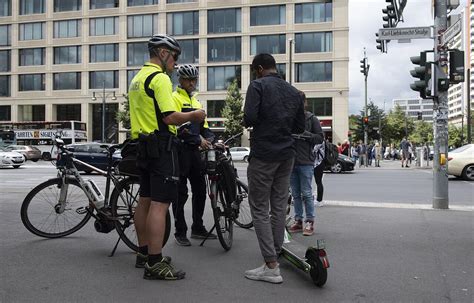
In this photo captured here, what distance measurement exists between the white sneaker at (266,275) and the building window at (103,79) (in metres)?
52.8

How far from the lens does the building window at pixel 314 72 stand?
4825 cm

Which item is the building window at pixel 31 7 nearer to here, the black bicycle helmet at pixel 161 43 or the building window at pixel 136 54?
the building window at pixel 136 54

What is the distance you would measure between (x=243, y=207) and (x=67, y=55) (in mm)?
55701

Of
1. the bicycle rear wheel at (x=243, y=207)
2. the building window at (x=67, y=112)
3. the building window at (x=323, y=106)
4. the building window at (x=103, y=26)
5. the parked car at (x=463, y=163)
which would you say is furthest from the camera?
the building window at (x=67, y=112)

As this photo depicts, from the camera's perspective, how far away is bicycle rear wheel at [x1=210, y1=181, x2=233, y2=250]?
500 cm

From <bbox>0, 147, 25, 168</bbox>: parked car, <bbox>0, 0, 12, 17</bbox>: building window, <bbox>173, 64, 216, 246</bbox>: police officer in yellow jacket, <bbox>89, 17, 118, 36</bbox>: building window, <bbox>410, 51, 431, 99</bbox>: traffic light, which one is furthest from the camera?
<bbox>0, 0, 12, 17</bbox>: building window

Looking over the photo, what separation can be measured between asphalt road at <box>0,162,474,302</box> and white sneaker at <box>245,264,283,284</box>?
0.21 feet

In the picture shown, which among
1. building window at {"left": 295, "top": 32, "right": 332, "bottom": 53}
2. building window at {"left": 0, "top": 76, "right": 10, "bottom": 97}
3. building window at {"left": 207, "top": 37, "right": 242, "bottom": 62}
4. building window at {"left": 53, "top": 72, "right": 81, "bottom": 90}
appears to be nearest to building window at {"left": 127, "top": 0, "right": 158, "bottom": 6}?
building window at {"left": 207, "top": 37, "right": 242, "bottom": 62}

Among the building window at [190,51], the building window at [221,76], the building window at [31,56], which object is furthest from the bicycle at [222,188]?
the building window at [31,56]

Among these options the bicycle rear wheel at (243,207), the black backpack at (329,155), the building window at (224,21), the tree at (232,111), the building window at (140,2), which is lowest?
the bicycle rear wheel at (243,207)

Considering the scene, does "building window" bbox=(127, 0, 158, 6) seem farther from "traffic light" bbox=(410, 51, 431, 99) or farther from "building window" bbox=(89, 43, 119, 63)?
"traffic light" bbox=(410, 51, 431, 99)

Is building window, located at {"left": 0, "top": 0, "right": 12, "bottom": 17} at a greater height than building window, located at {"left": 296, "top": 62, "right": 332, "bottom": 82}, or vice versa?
building window, located at {"left": 0, "top": 0, "right": 12, "bottom": 17}

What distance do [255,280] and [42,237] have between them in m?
2.89

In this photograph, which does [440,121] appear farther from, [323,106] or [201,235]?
[323,106]
